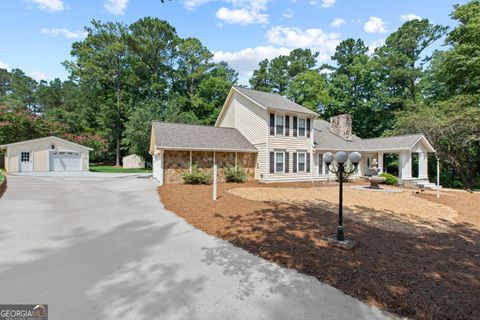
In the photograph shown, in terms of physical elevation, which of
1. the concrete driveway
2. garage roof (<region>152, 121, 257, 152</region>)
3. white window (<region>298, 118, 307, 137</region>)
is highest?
white window (<region>298, 118, 307, 137</region>)

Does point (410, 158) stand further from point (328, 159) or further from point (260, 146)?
point (328, 159)

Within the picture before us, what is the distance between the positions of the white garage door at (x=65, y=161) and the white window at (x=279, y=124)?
78.7ft

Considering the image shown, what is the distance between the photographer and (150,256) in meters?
4.40

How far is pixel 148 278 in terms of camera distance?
11.8 ft

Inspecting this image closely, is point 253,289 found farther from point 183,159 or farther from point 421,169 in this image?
point 421,169

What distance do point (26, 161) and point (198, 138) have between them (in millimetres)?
21006

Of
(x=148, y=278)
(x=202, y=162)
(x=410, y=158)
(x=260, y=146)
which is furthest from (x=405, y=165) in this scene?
(x=148, y=278)

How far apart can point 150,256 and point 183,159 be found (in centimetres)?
1081

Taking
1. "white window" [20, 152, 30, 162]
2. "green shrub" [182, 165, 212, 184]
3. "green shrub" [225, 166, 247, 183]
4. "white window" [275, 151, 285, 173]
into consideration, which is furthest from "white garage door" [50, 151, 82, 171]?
"white window" [275, 151, 285, 173]

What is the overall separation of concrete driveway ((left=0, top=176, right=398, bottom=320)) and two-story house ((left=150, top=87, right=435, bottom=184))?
350 inches

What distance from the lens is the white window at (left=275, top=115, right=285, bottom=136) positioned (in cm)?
1630

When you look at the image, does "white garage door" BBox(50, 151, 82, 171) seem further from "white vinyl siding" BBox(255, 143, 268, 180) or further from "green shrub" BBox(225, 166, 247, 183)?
"white vinyl siding" BBox(255, 143, 268, 180)

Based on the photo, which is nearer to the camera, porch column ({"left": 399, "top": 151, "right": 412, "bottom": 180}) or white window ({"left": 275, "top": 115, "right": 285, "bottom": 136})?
white window ({"left": 275, "top": 115, "right": 285, "bottom": 136})

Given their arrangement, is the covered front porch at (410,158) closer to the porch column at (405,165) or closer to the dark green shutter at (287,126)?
the porch column at (405,165)
